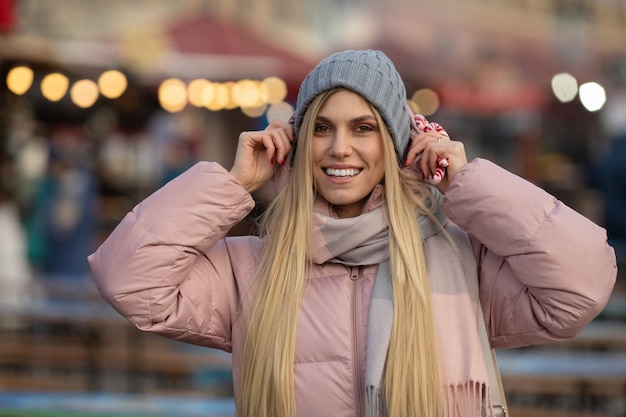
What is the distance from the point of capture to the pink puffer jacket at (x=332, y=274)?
3.12 m

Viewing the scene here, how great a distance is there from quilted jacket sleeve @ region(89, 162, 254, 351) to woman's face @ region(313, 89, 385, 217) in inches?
9.4

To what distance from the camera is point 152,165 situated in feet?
55.5

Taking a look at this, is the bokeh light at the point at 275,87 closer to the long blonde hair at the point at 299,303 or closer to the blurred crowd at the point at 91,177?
the blurred crowd at the point at 91,177

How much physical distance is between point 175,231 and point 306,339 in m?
0.46

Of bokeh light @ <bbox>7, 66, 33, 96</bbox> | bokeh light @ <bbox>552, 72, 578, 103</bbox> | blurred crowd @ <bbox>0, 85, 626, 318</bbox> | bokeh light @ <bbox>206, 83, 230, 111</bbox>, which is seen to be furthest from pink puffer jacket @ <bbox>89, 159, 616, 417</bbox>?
bokeh light @ <bbox>552, 72, 578, 103</bbox>

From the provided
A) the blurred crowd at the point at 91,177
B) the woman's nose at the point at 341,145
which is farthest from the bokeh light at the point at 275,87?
the woman's nose at the point at 341,145

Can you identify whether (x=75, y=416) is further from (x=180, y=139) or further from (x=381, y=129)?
(x=180, y=139)

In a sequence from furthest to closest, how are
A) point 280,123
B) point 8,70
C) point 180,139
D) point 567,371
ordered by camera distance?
point 180,139 → point 8,70 → point 567,371 → point 280,123

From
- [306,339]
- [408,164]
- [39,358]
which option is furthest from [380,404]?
[39,358]

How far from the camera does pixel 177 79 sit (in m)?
12.4

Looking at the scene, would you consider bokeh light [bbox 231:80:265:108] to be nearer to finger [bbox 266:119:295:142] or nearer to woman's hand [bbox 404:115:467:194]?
finger [bbox 266:119:295:142]

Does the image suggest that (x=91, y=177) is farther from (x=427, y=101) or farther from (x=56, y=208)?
(x=427, y=101)

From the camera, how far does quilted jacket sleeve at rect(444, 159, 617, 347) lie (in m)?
3.12

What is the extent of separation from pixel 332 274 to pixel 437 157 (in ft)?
1.37
